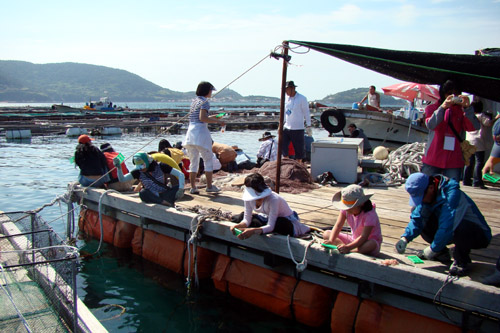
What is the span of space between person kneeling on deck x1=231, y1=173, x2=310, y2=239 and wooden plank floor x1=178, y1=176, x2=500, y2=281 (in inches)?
28.1

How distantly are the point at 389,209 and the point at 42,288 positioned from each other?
484 cm

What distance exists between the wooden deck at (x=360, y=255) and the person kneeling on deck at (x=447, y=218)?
0.25 m

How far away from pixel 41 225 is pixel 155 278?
74.7 inches

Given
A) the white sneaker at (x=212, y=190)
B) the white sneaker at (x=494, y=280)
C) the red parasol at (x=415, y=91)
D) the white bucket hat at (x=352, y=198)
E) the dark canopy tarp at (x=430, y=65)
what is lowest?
the white sneaker at (x=212, y=190)

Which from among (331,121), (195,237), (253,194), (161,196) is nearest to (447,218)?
(253,194)

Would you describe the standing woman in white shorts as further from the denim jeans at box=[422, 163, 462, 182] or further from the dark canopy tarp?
the denim jeans at box=[422, 163, 462, 182]

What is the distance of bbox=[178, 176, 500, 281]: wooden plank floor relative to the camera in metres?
4.32

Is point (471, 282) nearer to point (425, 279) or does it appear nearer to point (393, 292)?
point (425, 279)

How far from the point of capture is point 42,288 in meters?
4.71

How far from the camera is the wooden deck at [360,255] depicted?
3.66 meters

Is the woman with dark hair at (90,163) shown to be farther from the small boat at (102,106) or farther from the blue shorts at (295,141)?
the small boat at (102,106)

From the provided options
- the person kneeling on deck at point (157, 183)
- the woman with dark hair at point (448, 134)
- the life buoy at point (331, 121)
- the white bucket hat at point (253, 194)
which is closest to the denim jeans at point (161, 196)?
the person kneeling on deck at point (157, 183)

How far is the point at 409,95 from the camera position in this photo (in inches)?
525

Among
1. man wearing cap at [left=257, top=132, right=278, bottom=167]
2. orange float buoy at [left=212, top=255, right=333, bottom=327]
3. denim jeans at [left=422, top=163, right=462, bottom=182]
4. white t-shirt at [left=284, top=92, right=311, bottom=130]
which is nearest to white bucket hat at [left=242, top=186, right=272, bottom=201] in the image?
orange float buoy at [left=212, top=255, right=333, bottom=327]
